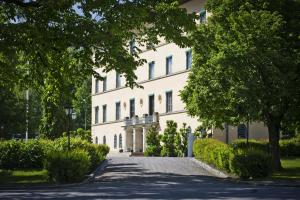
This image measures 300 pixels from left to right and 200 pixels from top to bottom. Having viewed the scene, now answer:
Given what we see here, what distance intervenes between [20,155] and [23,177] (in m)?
5.07

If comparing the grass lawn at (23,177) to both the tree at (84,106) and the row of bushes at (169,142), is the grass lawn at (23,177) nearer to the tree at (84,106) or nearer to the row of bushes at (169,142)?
the row of bushes at (169,142)

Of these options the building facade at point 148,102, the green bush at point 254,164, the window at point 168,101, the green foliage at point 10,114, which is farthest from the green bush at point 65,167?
the window at point 168,101

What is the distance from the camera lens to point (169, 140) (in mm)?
50375

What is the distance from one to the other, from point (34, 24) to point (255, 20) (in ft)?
49.0

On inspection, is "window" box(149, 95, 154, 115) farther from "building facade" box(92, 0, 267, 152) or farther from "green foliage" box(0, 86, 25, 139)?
"green foliage" box(0, 86, 25, 139)

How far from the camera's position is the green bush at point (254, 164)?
25.4m

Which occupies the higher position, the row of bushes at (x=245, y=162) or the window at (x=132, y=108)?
the window at (x=132, y=108)

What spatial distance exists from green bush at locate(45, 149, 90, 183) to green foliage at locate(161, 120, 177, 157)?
81.4 feet

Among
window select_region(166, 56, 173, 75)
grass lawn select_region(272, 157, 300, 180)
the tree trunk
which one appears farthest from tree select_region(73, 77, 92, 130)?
the tree trunk

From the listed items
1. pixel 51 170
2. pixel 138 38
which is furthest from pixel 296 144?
pixel 138 38

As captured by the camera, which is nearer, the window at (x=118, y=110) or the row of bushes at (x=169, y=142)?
the row of bushes at (x=169, y=142)

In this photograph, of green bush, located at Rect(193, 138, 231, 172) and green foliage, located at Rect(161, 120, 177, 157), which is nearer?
green bush, located at Rect(193, 138, 231, 172)

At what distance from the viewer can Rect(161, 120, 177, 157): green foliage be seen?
163ft

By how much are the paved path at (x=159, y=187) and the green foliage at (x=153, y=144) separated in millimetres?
14417
